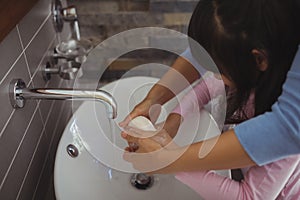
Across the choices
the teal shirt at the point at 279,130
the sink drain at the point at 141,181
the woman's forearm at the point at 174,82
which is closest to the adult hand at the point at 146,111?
the woman's forearm at the point at 174,82

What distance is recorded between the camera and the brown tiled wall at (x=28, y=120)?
58 cm

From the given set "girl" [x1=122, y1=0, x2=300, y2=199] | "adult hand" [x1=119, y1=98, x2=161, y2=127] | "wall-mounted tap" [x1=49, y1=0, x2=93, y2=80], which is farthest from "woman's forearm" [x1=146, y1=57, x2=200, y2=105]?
"wall-mounted tap" [x1=49, y1=0, x2=93, y2=80]

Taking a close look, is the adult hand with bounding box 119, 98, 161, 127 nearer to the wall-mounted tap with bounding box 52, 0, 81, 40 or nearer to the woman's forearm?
the woman's forearm

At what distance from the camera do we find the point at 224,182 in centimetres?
59

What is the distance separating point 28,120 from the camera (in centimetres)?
68

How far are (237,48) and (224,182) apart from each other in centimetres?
25

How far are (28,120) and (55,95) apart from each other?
134mm

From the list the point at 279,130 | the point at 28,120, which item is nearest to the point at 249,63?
the point at 279,130

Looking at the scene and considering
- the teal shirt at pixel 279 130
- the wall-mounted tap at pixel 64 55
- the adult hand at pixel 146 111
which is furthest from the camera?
the wall-mounted tap at pixel 64 55

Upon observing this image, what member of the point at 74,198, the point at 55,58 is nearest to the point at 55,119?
the point at 55,58

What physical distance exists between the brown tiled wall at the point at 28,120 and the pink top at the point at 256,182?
1.01ft

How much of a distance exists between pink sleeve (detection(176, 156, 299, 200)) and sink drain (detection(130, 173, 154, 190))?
0.16 meters

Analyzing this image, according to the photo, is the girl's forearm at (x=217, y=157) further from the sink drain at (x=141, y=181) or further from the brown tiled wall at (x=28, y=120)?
the brown tiled wall at (x=28, y=120)

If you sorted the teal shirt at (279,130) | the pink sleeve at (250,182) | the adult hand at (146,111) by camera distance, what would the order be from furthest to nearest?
the adult hand at (146,111) → the pink sleeve at (250,182) → the teal shirt at (279,130)
